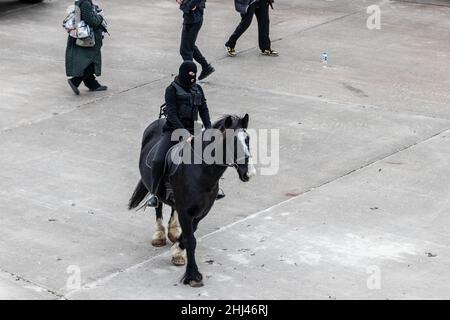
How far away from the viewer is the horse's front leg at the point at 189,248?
989 centimetres

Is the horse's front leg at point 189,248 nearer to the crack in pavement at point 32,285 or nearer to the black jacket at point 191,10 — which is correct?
the crack in pavement at point 32,285

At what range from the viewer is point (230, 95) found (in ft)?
52.3

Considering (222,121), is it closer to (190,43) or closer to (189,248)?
(189,248)

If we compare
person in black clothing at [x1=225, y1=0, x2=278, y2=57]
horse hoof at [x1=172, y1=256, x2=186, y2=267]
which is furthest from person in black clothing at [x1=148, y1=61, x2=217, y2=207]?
person in black clothing at [x1=225, y1=0, x2=278, y2=57]

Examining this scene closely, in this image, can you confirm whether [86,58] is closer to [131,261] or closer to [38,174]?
[38,174]

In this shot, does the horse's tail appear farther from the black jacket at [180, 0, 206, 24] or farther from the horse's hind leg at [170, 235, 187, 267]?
the black jacket at [180, 0, 206, 24]

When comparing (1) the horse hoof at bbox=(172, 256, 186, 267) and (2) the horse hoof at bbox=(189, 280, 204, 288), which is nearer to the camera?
(2) the horse hoof at bbox=(189, 280, 204, 288)

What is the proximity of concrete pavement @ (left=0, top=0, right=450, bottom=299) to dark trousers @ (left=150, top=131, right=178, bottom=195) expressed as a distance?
2.67ft

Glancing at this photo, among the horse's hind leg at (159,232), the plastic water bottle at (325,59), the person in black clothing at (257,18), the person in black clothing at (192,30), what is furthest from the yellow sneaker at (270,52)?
the horse's hind leg at (159,232)

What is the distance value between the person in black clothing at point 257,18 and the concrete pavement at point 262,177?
0.98ft

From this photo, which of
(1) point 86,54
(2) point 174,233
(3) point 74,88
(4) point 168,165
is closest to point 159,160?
(4) point 168,165

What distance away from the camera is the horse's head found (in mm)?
9211
